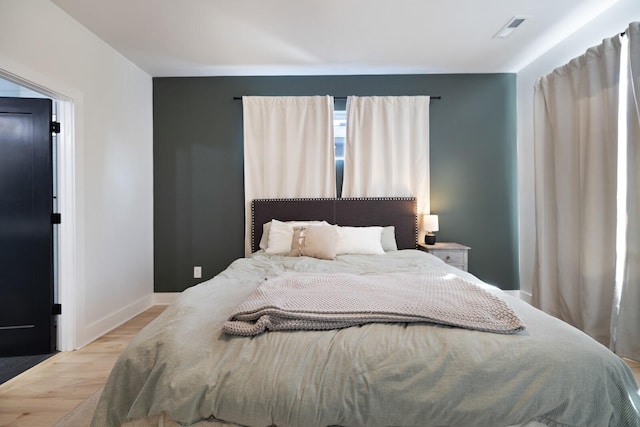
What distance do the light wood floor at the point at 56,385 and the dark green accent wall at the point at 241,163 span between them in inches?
52.5

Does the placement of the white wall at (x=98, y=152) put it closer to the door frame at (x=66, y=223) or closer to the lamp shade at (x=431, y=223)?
the door frame at (x=66, y=223)

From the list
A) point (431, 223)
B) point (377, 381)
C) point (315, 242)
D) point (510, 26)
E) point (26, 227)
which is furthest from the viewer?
point (431, 223)

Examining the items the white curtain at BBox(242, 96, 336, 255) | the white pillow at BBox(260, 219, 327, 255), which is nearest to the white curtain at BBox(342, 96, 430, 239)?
the white curtain at BBox(242, 96, 336, 255)

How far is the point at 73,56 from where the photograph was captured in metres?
2.63

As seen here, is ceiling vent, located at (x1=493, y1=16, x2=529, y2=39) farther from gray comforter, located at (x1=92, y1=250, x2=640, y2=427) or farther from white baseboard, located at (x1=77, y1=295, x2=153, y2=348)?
white baseboard, located at (x1=77, y1=295, x2=153, y2=348)

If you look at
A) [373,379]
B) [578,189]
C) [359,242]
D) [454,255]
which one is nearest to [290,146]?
[359,242]

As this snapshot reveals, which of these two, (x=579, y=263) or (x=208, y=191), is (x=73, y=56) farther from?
(x=579, y=263)

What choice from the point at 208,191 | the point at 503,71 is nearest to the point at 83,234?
the point at 208,191

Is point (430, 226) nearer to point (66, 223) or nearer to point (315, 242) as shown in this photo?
point (315, 242)

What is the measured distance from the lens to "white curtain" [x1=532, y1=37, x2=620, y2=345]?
2483 millimetres

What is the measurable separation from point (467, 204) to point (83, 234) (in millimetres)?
3820

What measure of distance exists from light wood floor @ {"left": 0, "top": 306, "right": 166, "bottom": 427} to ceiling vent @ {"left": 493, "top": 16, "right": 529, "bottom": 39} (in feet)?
13.3

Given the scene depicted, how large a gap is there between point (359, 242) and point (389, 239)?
432 millimetres

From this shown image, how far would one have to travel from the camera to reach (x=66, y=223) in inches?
102
